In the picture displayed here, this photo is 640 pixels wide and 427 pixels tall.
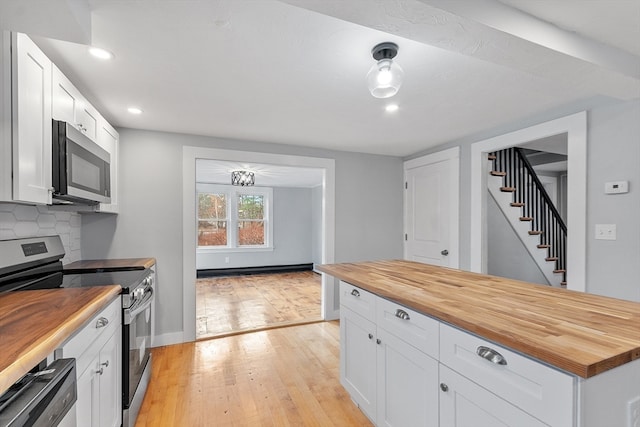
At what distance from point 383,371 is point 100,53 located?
2.38 metres

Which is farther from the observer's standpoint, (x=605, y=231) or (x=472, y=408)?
(x=605, y=231)

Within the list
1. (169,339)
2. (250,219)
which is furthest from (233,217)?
(169,339)

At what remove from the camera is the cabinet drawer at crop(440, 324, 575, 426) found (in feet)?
2.65

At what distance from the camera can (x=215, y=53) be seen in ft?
5.52

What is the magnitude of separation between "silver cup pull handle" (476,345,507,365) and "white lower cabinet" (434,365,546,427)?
12 cm

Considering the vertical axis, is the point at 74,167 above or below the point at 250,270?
above

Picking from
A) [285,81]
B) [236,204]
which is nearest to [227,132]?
Result: [285,81]

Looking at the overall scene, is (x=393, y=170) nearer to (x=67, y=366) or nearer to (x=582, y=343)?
(x=582, y=343)

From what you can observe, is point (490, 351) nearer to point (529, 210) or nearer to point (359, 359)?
point (359, 359)

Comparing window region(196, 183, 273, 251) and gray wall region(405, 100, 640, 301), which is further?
window region(196, 183, 273, 251)

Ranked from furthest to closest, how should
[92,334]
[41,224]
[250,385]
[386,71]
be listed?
[250,385], [41,224], [386,71], [92,334]

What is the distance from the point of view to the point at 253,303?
4.64 meters

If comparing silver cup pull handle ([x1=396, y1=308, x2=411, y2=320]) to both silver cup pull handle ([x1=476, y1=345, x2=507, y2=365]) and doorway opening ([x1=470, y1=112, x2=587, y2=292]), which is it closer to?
silver cup pull handle ([x1=476, y1=345, x2=507, y2=365])

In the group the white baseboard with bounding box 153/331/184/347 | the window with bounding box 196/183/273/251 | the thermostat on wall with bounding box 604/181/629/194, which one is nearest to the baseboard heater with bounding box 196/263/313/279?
the window with bounding box 196/183/273/251
